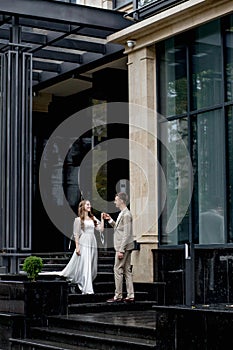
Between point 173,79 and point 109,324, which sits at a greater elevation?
point 173,79

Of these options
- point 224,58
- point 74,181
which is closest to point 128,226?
point 224,58

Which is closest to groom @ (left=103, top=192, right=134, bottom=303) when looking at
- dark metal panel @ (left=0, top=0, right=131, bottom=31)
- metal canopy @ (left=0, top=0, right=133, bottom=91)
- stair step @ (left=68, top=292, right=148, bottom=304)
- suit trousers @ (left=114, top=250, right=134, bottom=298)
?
suit trousers @ (left=114, top=250, right=134, bottom=298)

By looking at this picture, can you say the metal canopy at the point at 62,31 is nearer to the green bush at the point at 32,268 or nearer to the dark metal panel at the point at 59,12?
the dark metal panel at the point at 59,12

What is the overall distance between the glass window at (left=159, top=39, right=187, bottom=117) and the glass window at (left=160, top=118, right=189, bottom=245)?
0.32m

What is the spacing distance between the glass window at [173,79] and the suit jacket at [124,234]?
2.77 metres

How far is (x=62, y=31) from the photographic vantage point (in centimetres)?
1741

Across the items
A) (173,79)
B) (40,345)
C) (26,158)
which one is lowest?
(40,345)

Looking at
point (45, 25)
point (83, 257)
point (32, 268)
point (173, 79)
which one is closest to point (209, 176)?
point (173, 79)

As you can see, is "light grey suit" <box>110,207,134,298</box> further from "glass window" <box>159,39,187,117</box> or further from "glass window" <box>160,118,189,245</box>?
"glass window" <box>159,39,187,117</box>

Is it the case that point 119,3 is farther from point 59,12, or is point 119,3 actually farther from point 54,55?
point 59,12

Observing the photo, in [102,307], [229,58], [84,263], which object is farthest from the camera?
[84,263]

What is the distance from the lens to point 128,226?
15234mm

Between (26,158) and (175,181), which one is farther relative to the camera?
(175,181)

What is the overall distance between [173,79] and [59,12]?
9.14ft
